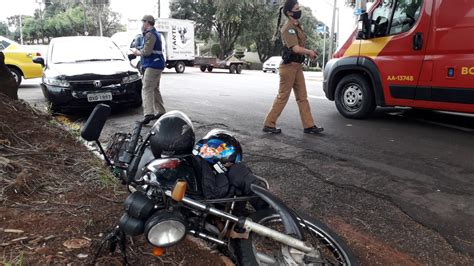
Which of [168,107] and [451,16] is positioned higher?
[451,16]

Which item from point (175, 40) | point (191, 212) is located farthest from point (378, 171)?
point (175, 40)

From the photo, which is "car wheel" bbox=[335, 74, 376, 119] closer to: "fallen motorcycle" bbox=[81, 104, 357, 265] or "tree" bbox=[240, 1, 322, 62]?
"fallen motorcycle" bbox=[81, 104, 357, 265]

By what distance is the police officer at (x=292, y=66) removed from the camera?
20.0ft

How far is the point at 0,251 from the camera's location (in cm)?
258

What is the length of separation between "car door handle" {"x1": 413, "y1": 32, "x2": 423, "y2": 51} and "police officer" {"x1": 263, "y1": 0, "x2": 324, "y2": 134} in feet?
5.38

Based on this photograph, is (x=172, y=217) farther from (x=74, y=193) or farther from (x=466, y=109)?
(x=466, y=109)

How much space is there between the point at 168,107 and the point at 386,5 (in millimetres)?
4765

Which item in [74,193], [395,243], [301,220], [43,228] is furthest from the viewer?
[74,193]

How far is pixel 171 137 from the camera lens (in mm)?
2627

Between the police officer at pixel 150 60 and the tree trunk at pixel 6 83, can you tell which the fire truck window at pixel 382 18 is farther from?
the tree trunk at pixel 6 83

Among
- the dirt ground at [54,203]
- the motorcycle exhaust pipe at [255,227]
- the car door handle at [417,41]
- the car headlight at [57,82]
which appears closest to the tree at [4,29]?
the car headlight at [57,82]

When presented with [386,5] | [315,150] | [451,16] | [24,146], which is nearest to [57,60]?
[24,146]

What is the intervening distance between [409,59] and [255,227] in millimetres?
5449

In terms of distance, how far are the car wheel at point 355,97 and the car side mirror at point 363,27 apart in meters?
0.73
